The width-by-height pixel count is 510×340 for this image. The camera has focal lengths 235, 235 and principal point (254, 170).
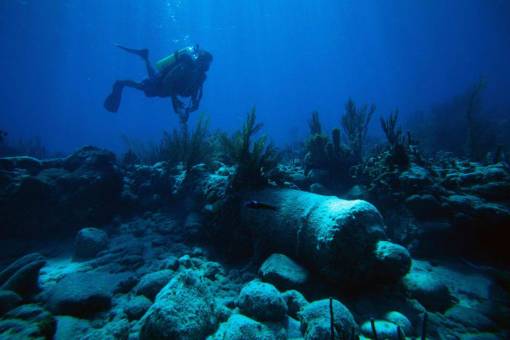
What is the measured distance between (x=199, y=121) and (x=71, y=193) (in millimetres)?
3524

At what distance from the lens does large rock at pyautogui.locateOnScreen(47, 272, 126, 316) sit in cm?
293

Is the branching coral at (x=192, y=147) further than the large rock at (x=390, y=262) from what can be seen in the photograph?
Yes

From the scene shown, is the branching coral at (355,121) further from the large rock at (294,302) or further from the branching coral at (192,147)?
the large rock at (294,302)

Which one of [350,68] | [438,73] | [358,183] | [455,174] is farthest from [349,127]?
[438,73]

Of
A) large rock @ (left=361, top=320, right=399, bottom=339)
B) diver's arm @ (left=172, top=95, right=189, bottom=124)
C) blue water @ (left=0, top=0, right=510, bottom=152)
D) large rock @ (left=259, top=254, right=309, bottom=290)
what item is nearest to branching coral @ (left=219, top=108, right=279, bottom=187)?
large rock @ (left=259, top=254, right=309, bottom=290)

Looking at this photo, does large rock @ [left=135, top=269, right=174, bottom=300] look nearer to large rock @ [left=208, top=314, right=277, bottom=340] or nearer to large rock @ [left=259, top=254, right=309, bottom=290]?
large rock @ [left=208, top=314, right=277, bottom=340]

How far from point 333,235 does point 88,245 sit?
4605 millimetres

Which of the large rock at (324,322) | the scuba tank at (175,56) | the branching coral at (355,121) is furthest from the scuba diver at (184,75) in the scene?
the large rock at (324,322)

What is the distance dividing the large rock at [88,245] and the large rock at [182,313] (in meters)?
3.05

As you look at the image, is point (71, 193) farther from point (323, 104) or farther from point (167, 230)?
point (323, 104)

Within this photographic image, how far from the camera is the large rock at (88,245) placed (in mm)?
4566

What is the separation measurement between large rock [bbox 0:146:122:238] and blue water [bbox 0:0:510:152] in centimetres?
442

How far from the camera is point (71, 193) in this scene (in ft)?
18.1

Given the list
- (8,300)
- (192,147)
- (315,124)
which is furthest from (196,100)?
(8,300)
